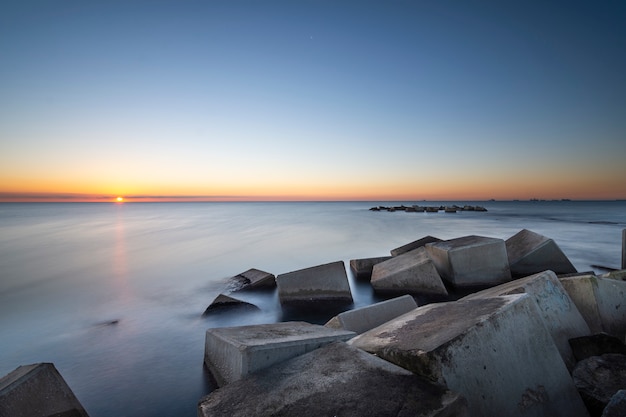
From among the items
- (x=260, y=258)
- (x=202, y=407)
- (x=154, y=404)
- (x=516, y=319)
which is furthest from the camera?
(x=260, y=258)

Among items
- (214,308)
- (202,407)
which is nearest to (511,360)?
(202,407)

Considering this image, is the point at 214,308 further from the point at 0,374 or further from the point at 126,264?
the point at 126,264

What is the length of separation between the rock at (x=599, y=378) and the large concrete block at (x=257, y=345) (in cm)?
154

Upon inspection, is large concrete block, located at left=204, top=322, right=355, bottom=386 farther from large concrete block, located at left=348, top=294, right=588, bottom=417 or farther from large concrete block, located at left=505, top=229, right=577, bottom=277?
large concrete block, located at left=505, top=229, right=577, bottom=277

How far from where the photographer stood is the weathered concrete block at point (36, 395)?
200 centimetres

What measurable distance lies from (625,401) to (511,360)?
0.52 metres

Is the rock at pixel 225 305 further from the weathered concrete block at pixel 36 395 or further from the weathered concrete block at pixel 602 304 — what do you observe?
the weathered concrete block at pixel 602 304

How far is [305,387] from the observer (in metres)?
1.85

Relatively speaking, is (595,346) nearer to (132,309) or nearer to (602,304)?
(602,304)

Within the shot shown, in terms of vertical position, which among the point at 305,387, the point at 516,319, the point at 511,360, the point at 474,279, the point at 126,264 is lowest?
the point at 126,264

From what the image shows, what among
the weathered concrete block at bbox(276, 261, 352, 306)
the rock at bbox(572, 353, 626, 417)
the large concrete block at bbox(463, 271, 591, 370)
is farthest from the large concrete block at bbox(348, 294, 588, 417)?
the weathered concrete block at bbox(276, 261, 352, 306)

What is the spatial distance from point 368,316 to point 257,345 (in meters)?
1.84

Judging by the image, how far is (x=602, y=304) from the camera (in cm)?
305

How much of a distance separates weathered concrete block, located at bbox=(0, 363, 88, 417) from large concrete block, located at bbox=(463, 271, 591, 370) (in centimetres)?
349
